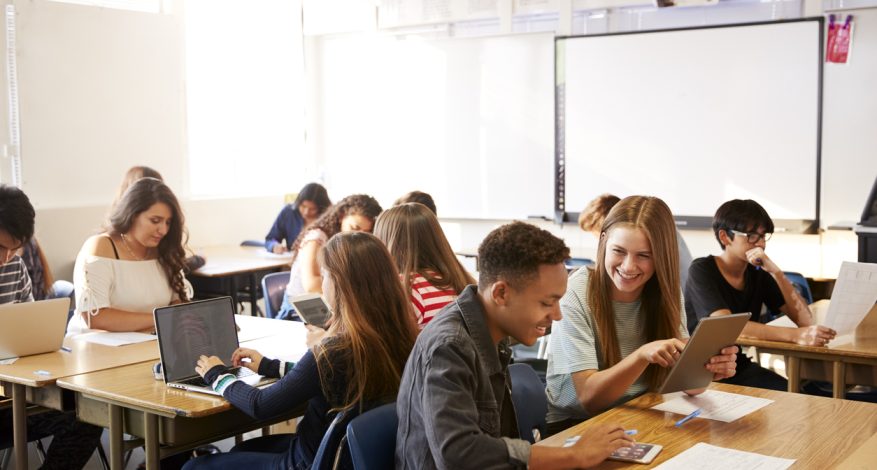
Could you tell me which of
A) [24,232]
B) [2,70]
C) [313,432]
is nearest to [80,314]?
[24,232]

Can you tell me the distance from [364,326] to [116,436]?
1.00 meters

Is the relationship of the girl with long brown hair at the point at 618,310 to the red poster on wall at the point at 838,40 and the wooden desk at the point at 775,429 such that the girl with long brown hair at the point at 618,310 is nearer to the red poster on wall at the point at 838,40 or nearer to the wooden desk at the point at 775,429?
the wooden desk at the point at 775,429

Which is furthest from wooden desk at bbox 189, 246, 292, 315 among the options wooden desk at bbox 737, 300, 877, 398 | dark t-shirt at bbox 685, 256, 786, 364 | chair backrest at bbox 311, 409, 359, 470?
chair backrest at bbox 311, 409, 359, 470

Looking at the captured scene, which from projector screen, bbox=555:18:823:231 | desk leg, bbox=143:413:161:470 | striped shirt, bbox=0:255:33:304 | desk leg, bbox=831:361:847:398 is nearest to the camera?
desk leg, bbox=143:413:161:470

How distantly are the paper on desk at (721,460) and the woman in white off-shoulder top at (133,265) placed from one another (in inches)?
99.2

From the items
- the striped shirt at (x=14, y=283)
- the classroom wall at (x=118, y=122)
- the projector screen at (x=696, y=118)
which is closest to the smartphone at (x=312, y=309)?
the striped shirt at (x=14, y=283)

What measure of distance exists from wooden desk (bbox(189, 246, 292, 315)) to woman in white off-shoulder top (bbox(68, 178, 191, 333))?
180 cm

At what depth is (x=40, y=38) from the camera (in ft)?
19.5

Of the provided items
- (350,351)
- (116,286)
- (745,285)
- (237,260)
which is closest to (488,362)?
(350,351)

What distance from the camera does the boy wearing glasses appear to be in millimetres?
3590

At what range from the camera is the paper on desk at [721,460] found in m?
1.93

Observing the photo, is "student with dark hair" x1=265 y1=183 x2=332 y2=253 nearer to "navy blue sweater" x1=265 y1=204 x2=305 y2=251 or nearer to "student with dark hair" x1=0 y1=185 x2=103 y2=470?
"navy blue sweater" x1=265 y1=204 x2=305 y2=251

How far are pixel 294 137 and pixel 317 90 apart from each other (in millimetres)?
491

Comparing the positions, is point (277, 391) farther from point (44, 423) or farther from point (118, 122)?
point (118, 122)
